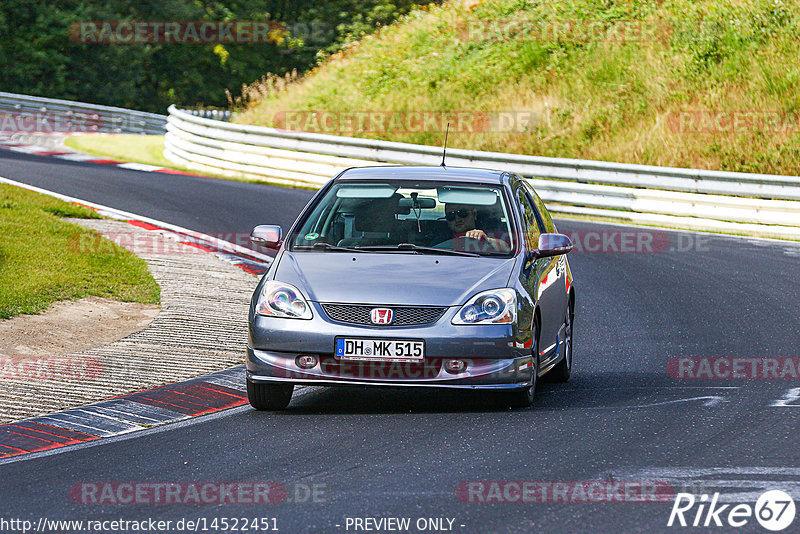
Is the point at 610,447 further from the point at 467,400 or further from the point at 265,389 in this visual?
the point at 265,389

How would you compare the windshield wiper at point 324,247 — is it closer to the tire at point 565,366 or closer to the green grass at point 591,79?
the tire at point 565,366

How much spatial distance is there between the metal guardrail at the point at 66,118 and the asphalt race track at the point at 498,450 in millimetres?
31100

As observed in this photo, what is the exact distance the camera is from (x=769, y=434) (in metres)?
7.85

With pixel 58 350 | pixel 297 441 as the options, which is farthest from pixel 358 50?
pixel 297 441

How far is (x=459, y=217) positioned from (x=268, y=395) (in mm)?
1941

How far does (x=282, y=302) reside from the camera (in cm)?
848

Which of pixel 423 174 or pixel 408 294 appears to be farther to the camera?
pixel 423 174

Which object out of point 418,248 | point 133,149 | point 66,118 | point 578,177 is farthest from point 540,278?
point 66,118

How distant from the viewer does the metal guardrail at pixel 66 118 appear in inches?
1588

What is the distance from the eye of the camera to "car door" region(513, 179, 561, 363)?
354 inches

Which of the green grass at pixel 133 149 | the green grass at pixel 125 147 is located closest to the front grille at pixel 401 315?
the green grass at pixel 133 149

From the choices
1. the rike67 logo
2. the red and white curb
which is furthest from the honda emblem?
the rike67 logo

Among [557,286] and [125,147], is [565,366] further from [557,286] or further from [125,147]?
[125,147]

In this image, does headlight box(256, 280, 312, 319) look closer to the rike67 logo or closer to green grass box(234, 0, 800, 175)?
the rike67 logo
